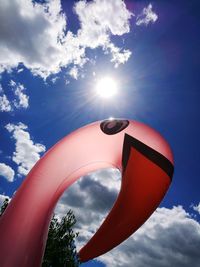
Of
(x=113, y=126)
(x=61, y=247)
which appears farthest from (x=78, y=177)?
(x=61, y=247)

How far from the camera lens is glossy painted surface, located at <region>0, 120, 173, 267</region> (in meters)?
4.68

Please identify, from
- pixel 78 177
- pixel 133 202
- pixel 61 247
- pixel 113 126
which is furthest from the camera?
pixel 61 247

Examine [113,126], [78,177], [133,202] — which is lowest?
[133,202]

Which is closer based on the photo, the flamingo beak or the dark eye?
the flamingo beak

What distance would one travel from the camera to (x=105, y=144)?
607 cm

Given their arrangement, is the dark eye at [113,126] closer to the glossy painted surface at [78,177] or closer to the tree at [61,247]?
the glossy painted surface at [78,177]

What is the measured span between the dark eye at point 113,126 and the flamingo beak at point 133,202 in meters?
1.00

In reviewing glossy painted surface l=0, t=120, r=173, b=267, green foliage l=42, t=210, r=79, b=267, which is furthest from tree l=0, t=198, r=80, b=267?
glossy painted surface l=0, t=120, r=173, b=267

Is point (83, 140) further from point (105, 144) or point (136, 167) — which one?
point (136, 167)

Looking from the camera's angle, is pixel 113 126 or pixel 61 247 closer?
pixel 113 126

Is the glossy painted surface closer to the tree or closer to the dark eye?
the dark eye

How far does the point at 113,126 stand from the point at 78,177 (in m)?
1.34

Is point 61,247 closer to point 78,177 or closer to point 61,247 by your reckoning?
point 61,247

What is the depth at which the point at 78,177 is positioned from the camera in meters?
5.95
